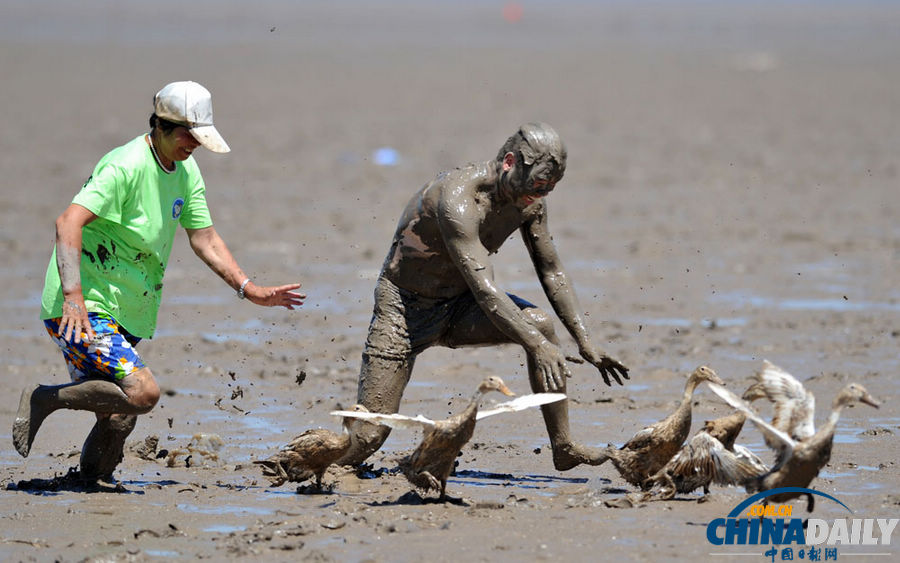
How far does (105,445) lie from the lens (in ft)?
22.3

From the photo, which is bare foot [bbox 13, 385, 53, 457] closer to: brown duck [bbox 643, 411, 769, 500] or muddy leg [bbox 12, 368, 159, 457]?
muddy leg [bbox 12, 368, 159, 457]

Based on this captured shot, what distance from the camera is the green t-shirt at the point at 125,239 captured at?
20.7 feet

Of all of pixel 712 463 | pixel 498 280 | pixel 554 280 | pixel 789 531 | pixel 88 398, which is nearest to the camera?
pixel 789 531

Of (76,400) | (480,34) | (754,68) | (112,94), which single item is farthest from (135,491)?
(480,34)

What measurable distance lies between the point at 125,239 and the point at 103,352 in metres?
0.56

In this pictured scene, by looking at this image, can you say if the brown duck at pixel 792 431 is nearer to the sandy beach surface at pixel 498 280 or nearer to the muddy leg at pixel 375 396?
the sandy beach surface at pixel 498 280

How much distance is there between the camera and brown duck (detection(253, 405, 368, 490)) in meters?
6.62

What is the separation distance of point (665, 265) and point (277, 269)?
376 cm

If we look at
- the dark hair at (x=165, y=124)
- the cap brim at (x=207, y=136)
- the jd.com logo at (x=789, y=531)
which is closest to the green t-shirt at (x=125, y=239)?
the dark hair at (x=165, y=124)

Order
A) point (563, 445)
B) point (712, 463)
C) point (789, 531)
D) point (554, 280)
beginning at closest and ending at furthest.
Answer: point (789, 531) → point (712, 463) → point (563, 445) → point (554, 280)

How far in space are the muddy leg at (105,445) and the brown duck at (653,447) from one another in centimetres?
247

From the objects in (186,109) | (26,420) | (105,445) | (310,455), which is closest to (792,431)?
(310,455)

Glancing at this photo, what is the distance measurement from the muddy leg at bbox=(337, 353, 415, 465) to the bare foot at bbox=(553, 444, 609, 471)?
892mm

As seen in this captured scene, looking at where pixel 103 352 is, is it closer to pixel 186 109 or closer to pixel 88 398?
pixel 88 398
